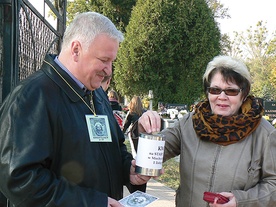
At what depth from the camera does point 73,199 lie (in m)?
1.54

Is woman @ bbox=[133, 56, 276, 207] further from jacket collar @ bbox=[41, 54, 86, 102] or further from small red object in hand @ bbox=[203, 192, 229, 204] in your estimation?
jacket collar @ bbox=[41, 54, 86, 102]

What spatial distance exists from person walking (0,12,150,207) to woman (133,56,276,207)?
0.34 meters

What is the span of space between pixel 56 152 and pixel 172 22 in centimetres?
2117

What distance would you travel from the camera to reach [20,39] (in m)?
2.38

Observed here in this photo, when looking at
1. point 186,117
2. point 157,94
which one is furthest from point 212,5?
point 186,117

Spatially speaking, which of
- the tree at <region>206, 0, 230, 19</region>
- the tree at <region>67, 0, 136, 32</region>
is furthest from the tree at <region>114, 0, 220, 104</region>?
the tree at <region>206, 0, 230, 19</region>

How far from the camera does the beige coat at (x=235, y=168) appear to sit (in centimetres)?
207

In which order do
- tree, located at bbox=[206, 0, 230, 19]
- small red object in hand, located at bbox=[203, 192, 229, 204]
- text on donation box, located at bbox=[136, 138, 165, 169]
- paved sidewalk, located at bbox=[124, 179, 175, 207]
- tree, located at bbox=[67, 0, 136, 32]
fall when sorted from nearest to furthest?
text on donation box, located at bbox=[136, 138, 165, 169], small red object in hand, located at bbox=[203, 192, 229, 204], paved sidewalk, located at bbox=[124, 179, 175, 207], tree, located at bbox=[67, 0, 136, 32], tree, located at bbox=[206, 0, 230, 19]

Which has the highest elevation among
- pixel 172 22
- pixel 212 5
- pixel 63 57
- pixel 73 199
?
pixel 212 5

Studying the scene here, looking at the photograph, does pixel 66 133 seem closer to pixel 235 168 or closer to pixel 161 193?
pixel 235 168

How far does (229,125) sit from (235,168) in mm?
266

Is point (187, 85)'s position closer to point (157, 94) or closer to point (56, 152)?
point (157, 94)

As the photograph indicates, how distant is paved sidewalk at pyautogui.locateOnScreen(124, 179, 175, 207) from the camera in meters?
5.30

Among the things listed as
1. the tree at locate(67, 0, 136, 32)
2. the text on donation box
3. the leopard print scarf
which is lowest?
the text on donation box
